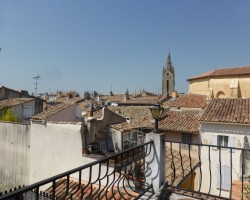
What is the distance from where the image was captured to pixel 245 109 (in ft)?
54.1

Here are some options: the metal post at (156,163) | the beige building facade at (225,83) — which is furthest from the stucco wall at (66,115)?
the beige building facade at (225,83)

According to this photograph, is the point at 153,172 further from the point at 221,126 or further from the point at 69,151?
the point at 221,126

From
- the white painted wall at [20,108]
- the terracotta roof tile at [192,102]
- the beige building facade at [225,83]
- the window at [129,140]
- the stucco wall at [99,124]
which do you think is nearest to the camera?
the stucco wall at [99,124]

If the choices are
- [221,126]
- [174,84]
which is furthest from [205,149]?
[174,84]

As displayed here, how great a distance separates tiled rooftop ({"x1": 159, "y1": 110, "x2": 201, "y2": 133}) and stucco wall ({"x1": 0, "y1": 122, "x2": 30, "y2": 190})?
1019 cm

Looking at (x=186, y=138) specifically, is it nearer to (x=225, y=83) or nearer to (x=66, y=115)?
(x=66, y=115)

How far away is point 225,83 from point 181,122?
18.1 m

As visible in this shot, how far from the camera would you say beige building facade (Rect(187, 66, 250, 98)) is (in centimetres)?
3005

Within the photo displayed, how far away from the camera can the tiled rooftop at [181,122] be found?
17.2 meters

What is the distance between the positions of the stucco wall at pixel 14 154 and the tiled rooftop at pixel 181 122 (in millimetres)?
10192

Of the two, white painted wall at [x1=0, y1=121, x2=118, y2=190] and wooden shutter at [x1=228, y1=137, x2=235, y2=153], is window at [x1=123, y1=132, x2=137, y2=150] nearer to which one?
white painted wall at [x1=0, y1=121, x2=118, y2=190]

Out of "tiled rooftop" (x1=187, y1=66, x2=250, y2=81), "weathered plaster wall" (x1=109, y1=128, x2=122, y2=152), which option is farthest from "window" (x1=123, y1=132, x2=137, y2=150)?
"tiled rooftop" (x1=187, y1=66, x2=250, y2=81)

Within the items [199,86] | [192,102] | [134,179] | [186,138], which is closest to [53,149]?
[134,179]

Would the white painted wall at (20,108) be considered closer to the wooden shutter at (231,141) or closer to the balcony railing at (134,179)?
→ the balcony railing at (134,179)
